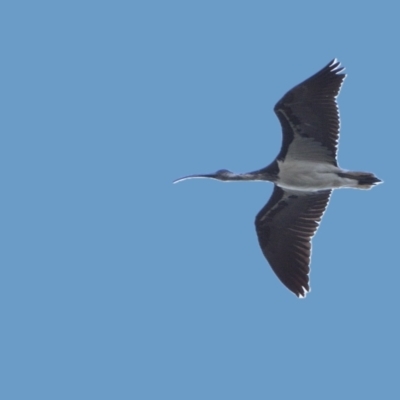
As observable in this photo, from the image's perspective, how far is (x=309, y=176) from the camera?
82.5ft

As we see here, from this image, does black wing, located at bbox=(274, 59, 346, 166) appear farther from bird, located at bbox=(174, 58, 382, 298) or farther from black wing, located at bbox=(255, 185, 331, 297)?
black wing, located at bbox=(255, 185, 331, 297)

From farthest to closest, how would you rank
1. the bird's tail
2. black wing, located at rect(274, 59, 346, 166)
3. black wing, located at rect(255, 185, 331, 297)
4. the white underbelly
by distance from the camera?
black wing, located at rect(255, 185, 331, 297) < the white underbelly < the bird's tail < black wing, located at rect(274, 59, 346, 166)

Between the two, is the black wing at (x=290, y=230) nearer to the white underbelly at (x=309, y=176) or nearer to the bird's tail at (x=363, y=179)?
the white underbelly at (x=309, y=176)

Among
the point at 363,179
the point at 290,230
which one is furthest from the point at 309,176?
the point at 290,230

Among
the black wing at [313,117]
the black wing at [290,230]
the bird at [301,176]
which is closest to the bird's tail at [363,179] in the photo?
the bird at [301,176]

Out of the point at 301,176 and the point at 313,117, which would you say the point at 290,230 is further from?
the point at 313,117

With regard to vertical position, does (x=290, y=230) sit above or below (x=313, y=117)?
below

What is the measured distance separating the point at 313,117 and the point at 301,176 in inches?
60.0

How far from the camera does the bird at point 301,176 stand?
2402 centimetres

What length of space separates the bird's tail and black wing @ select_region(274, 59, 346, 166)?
560mm

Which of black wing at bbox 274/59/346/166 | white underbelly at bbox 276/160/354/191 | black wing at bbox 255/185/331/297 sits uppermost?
black wing at bbox 274/59/346/166

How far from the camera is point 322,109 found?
2411cm

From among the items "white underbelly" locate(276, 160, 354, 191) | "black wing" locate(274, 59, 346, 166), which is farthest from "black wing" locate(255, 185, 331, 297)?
"black wing" locate(274, 59, 346, 166)

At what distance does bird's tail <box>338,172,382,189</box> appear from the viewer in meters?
24.5
